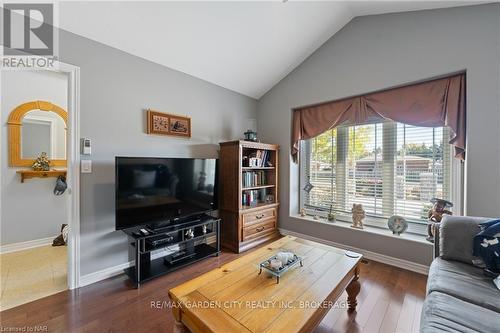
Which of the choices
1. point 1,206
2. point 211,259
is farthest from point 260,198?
point 1,206

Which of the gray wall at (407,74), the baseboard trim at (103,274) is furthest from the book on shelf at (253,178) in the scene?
the baseboard trim at (103,274)

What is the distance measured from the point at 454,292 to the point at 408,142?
1.83 meters

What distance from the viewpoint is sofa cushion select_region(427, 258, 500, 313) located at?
1141mm

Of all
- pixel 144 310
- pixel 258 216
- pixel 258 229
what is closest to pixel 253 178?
pixel 258 216

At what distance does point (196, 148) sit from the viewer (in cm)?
292

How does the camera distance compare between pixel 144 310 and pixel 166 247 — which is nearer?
pixel 144 310

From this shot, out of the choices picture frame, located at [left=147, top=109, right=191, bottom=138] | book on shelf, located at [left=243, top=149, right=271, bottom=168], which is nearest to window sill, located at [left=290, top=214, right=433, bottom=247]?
book on shelf, located at [left=243, top=149, right=271, bottom=168]

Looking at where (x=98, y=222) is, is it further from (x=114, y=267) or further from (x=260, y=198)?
(x=260, y=198)

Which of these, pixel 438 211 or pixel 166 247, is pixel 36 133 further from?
pixel 438 211

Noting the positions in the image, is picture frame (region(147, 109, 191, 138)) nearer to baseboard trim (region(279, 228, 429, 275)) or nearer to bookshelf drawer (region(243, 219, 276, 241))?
bookshelf drawer (region(243, 219, 276, 241))

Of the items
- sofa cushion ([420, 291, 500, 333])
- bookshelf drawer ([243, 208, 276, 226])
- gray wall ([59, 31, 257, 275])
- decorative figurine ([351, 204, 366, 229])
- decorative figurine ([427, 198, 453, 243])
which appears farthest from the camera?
bookshelf drawer ([243, 208, 276, 226])

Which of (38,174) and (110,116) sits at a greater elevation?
(110,116)

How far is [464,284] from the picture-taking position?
1.27 metres

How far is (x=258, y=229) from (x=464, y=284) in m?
2.20
